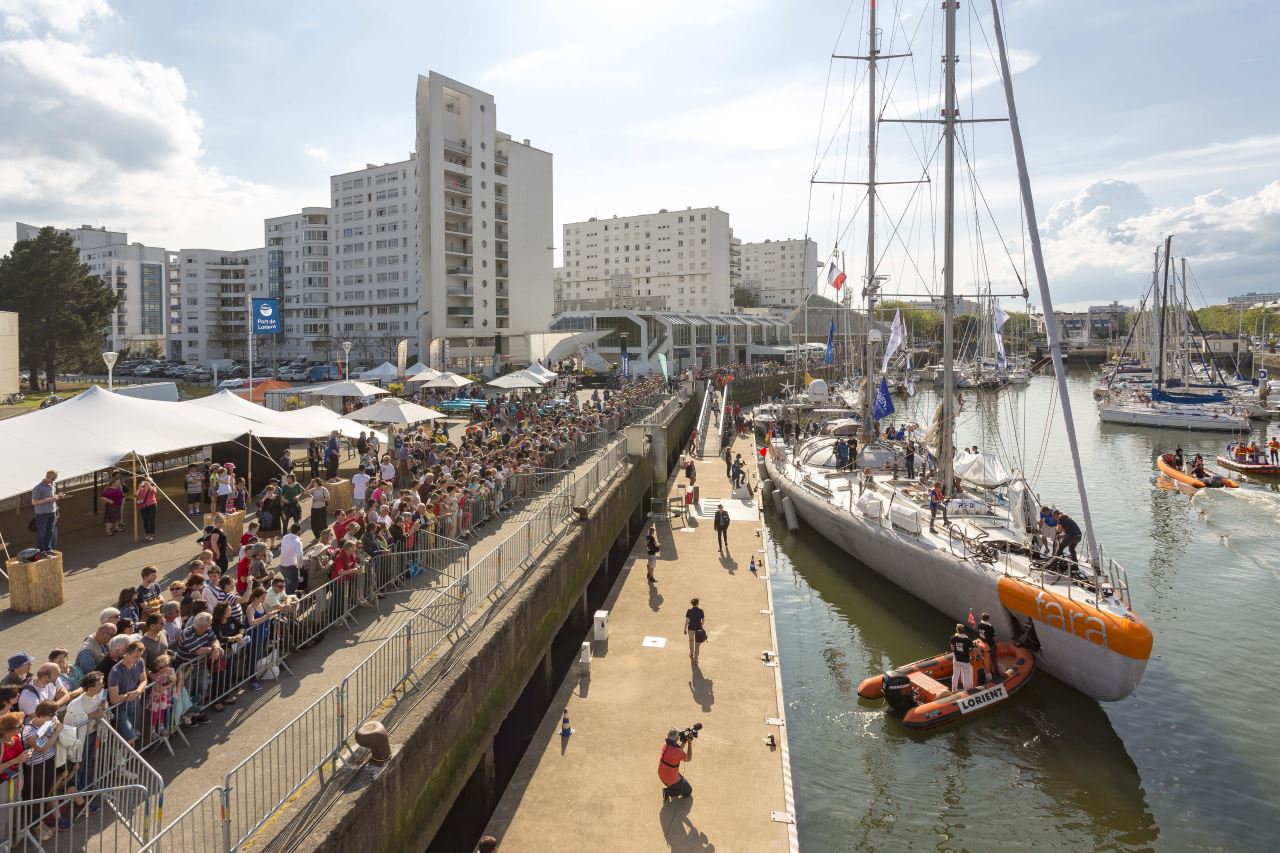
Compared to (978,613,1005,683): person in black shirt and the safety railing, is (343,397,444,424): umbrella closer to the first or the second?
the safety railing

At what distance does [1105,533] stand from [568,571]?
2135cm

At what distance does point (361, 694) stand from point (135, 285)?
154m

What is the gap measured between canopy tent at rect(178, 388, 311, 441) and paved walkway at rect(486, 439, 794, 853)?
30.3 feet

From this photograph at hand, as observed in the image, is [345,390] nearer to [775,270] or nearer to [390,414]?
[390,414]

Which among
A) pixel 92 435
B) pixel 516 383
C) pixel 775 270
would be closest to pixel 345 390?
pixel 516 383

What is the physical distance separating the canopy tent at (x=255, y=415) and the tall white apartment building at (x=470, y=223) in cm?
4961

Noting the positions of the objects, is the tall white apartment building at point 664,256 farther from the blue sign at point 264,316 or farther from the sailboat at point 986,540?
the sailboat at point 986,540

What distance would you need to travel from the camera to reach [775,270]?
177375mm

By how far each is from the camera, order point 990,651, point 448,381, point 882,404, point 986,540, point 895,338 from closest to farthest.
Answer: point 990,651 → point 986,540 → point 882,404 → point 895,338 → point 448,381

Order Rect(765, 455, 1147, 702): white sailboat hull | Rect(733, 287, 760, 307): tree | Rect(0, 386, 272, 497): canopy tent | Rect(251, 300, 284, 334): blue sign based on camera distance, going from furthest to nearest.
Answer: Rect(733, 287, 760, 307): tree < Rect(251, 300, 284, 334): blue sign < Rect(765, 455, 1147, 702): white sailboat hull < Rect(0, 386, 272, 497): canopy tent

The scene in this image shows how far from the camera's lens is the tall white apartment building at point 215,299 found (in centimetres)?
11038

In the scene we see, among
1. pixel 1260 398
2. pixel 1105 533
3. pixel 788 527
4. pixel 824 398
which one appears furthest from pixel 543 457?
pixel 1260 398

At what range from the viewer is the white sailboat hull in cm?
1366

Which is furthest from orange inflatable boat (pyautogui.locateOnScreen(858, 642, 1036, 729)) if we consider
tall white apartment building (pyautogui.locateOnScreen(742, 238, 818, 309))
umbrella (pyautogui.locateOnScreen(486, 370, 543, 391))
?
tall white apartment building (pyautogui.locateOnScreen(742, 238, 818, 309))
